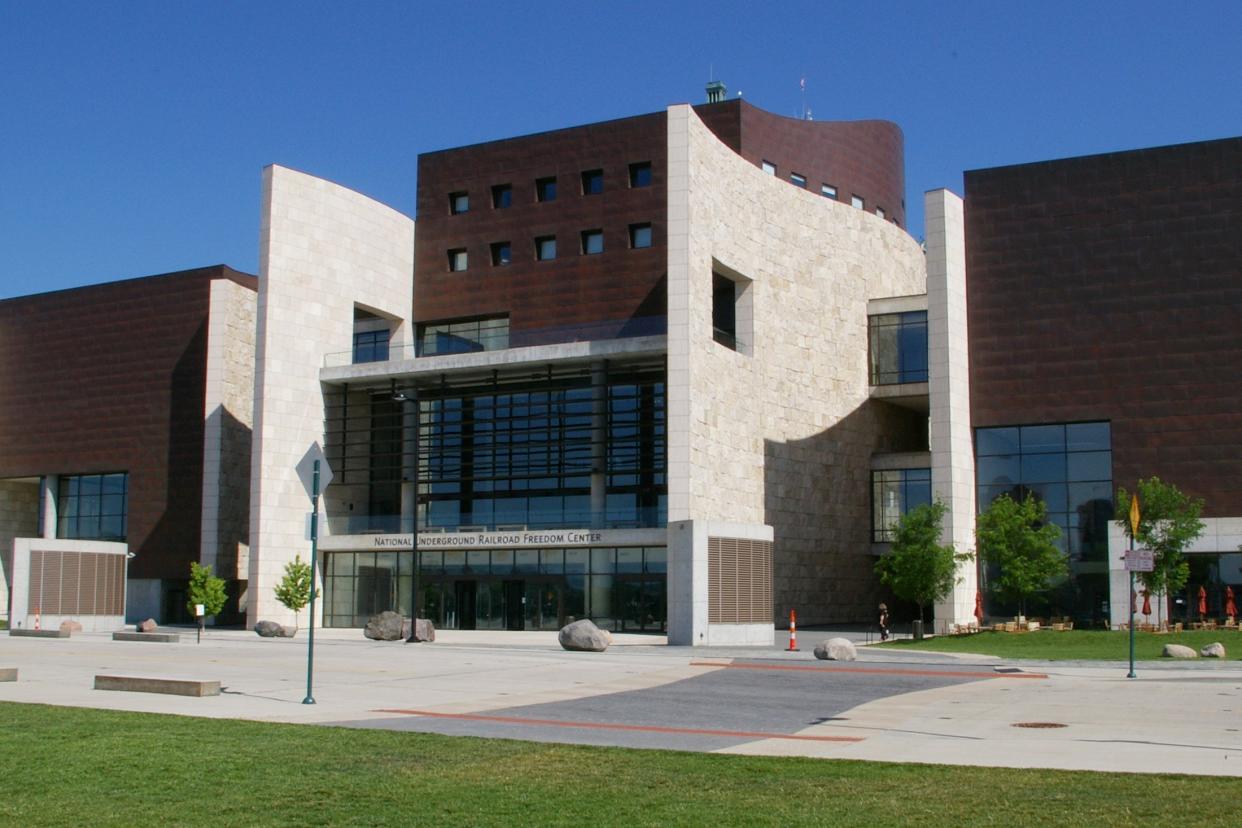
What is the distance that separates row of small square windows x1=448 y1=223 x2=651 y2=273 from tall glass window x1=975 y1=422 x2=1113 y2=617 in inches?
731

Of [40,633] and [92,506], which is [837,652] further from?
[92,506]

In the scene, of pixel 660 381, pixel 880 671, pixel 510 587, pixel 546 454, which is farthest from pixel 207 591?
pixel 880 671

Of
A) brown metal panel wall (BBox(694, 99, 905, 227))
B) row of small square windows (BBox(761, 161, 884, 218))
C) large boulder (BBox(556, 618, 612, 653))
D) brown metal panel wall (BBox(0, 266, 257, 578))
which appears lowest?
→ large boulder (BBox(556, 618, 612, 653))

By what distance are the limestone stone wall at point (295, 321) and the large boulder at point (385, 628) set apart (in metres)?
15.6

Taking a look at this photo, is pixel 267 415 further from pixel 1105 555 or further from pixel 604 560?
pixel 1105 555

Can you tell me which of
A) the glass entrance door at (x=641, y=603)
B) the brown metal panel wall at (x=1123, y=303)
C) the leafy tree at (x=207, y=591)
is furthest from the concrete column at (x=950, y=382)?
the leafy tree at (x=207, y=591)


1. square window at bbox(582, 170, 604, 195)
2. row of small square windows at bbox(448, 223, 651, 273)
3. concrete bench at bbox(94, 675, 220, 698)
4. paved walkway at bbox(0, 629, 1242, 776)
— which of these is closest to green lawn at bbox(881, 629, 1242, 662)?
paved walkway at bbox(0, 629, 1242, 776)

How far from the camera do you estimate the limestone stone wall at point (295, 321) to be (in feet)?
201

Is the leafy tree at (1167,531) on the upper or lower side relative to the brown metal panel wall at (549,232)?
lower

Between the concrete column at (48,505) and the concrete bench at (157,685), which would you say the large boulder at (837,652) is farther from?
the concrete column at (48,505)

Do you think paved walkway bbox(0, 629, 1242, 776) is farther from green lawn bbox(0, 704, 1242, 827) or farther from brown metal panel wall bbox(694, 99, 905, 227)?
brown metal panel wall bbox(694, 99, 905, 227)

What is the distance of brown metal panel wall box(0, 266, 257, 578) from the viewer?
69.6 meters

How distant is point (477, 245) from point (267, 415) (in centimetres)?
1414

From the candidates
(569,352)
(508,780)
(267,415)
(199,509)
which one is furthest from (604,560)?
(508,780)
